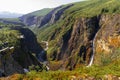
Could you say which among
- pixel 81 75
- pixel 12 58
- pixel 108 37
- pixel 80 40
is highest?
pixel 81 75

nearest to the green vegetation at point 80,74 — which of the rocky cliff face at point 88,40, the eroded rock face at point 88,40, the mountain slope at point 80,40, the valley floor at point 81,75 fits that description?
the valley floor at point 81,75

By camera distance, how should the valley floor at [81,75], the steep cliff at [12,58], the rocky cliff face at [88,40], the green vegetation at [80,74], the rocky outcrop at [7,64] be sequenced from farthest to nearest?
the rocky cliff face at [88,40] < the steep cliff at [12,58] < the rocky outcrop at [7,64] < the green vegetation at [80,74] < the valley floor at [81,75]

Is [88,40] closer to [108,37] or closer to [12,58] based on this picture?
[108,37]

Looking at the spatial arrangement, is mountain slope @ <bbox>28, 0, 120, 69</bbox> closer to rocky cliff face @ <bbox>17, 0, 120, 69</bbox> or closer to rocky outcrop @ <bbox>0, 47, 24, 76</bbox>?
rocky cliff face @ <bbox>17, 0, 120, 69</bbox>

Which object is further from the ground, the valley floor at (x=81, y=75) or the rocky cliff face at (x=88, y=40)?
the valley floor at (x=81, y=75)

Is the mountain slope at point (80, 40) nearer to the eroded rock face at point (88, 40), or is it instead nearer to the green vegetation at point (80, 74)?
the eroded rock face at point (88, 40)

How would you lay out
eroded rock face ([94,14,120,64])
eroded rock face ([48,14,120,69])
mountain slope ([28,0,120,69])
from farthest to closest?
mountain slope ([28,0,120,69])
eroded rock face ([48,14,120,69])
eroded rock face ([94,14,120,64])

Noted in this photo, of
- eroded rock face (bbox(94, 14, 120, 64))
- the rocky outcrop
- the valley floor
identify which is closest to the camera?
the valley floor

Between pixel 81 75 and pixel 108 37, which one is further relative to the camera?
pixel 108 37

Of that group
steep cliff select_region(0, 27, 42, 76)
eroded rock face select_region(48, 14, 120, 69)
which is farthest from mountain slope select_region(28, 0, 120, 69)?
steep cliff select_region(0, 27, 42, 76)

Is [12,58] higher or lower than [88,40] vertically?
higher

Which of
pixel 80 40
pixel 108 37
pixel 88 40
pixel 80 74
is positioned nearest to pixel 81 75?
pixel 80 74

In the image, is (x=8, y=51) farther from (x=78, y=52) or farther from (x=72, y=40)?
(x=72, y=40)

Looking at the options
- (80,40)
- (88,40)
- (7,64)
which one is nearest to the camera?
(7,64)
